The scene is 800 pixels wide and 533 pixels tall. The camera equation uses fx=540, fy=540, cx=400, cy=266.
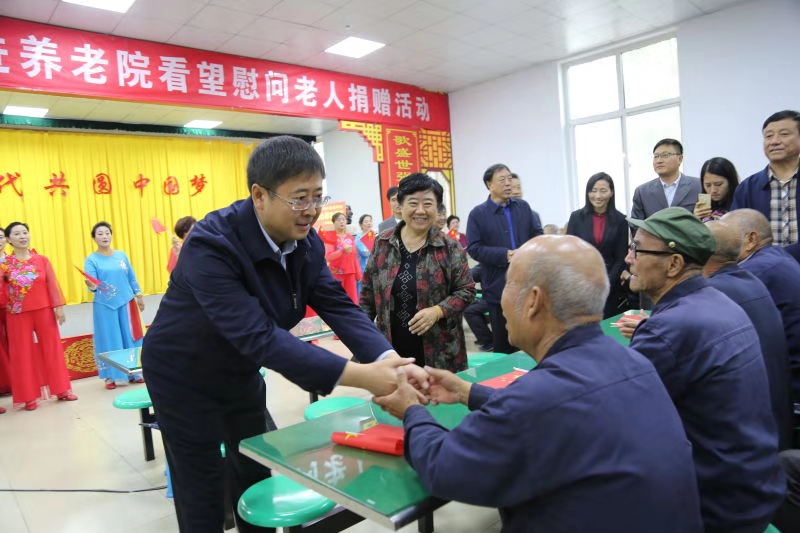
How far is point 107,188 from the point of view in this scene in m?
8.77

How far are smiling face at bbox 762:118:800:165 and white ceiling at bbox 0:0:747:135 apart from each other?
2.97 meters

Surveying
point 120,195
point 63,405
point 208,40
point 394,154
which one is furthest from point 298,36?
point 120,195

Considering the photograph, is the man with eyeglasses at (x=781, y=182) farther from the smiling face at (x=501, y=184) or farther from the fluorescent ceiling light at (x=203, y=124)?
the fluorescent ceiling light at (x=203, y=124)

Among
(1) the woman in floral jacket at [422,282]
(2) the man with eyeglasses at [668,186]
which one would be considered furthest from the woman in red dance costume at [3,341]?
(2) the man with eyeglasses at [668,186]

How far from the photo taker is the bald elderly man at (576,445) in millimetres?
836

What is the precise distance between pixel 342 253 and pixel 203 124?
4.41m

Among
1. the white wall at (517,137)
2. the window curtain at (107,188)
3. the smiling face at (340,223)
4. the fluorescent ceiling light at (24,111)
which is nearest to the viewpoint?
the smiling face at (340,223)

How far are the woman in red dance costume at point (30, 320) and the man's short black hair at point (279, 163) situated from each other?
4107 millimetres

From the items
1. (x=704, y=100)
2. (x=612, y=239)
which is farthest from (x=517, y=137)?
(x=612, y=239)

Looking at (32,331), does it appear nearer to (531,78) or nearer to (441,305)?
(441,305)

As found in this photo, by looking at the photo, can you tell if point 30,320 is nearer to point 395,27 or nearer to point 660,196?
point 395,27

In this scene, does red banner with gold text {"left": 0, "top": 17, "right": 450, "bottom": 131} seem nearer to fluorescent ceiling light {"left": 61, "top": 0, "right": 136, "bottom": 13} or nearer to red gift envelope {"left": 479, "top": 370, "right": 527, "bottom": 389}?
fluorescent ceiling light {"left": 61, "top": 0, "right": 136, "bottom": 13}

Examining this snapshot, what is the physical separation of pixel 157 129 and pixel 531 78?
5.96 meters

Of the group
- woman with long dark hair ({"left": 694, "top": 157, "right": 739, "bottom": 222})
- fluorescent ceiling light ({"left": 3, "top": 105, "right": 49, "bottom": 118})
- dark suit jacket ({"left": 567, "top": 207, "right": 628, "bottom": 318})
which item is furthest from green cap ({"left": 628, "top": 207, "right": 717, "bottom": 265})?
fluorescent ceiling light ({"left": 3, "top": 105, "right": 49, "bottom": 118})
